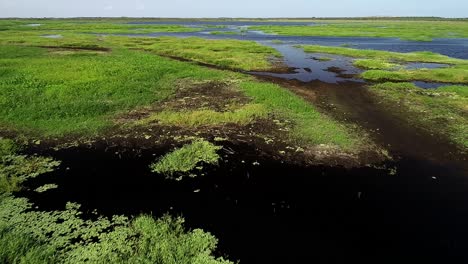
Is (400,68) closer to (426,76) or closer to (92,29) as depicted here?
(426,76)

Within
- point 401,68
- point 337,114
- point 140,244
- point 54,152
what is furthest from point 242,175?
point 401,68

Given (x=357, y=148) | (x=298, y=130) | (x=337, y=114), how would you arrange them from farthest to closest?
1. (x=337, y=114)
2. (x=298, y=130)
3. (x=357, y=148)

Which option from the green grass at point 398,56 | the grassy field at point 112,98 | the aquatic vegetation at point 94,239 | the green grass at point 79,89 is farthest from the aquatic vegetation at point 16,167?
the green grass at point 398,56

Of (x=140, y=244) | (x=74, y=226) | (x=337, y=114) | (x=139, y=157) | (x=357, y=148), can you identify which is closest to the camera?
(x=140, y=244)

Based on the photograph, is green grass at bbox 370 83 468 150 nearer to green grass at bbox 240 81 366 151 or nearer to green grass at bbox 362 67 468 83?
green grass at bbox 362 67 468 83

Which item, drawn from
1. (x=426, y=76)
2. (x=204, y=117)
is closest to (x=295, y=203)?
(x=204, y=117)

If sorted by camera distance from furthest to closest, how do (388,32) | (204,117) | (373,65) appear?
(388,32)
(373,65)
(204,117)

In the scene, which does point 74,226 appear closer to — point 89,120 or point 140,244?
point 140,244
